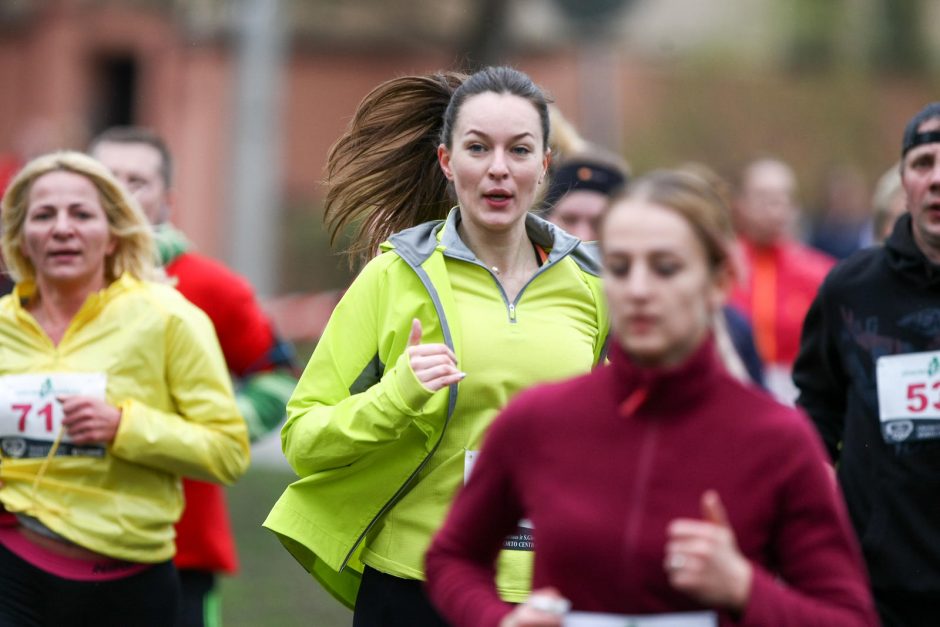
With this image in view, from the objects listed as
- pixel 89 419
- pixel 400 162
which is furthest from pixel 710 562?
pixel 89 419

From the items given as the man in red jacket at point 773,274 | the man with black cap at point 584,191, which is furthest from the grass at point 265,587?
the man with black cap at point 584,191

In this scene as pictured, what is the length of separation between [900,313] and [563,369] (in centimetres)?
108

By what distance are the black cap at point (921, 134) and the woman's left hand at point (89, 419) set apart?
2440 millimetres

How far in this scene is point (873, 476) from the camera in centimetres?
493

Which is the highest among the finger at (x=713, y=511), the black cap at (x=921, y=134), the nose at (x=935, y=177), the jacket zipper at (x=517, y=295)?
the black cap at (x=921, y=134)

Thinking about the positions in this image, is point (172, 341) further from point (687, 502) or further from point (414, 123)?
point (687, 502)

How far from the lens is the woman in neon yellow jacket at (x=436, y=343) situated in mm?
4543

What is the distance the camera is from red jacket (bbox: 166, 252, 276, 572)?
6.25m

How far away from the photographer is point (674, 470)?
3.14 m

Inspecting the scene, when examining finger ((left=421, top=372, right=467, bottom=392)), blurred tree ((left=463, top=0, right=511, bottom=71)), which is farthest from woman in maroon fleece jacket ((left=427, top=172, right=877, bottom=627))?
blurred tree ((left=463, top=0, right=511, bottom=71))

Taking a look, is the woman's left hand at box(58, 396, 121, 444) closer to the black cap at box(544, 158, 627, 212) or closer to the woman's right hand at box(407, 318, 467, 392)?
the woman's right hand at box(407, 318, 467, 392)

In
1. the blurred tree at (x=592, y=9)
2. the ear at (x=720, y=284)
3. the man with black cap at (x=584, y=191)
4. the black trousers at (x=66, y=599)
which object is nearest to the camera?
the ear at (x=720, y=284)

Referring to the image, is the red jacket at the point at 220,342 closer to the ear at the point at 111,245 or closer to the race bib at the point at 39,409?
the ear at the point at 111,245

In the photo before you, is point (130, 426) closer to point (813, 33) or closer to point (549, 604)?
point (549, 604)
